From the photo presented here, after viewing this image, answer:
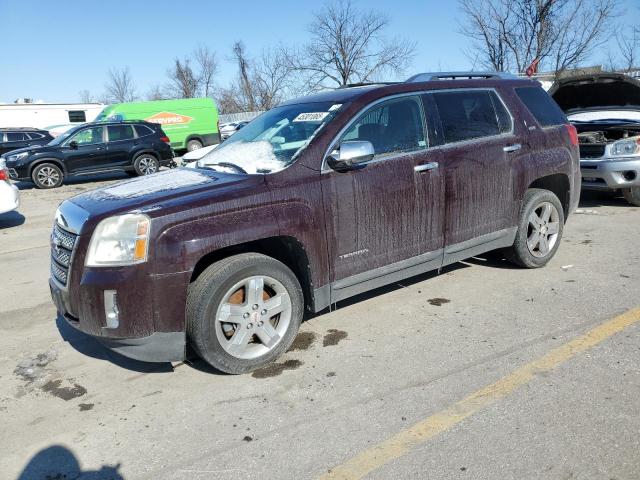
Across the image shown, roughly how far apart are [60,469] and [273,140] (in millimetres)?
2580

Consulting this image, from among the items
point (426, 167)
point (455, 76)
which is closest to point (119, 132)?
point (455, 76)

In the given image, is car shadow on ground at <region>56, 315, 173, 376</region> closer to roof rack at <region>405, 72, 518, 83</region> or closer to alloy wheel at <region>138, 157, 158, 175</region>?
roof rack at <region>405, 72, 518, 83</region>

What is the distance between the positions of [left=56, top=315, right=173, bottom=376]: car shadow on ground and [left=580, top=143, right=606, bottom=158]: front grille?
706cm

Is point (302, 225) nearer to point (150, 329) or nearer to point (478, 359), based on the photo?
point (150, 329)

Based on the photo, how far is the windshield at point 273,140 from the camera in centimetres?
376

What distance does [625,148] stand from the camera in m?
7.72

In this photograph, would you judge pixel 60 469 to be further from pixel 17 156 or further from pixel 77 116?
pixel 77 116

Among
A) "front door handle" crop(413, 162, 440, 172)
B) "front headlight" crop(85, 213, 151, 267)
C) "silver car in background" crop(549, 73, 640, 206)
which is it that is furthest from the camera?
"silver car in background" crop(549, 73, 640, 206)

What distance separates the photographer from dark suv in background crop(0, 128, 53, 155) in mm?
19297

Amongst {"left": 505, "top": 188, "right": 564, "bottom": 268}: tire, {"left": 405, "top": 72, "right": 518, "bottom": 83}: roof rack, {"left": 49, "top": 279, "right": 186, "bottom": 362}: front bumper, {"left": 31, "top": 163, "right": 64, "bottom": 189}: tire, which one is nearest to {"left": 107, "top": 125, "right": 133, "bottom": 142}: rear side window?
{"left": 31, "top": 163, "right": 64, "bottom": 189}: tire

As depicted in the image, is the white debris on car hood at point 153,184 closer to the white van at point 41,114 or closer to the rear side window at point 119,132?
the rear side window at point 119,132

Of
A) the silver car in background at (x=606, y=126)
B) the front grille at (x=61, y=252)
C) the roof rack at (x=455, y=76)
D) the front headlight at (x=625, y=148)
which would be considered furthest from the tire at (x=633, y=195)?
the front grille at (x=61, y=252)

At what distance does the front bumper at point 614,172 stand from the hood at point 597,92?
131 centimetres

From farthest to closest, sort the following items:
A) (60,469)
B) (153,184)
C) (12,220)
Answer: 1. (12,220)
2. (153,184)
3. (60,469)
